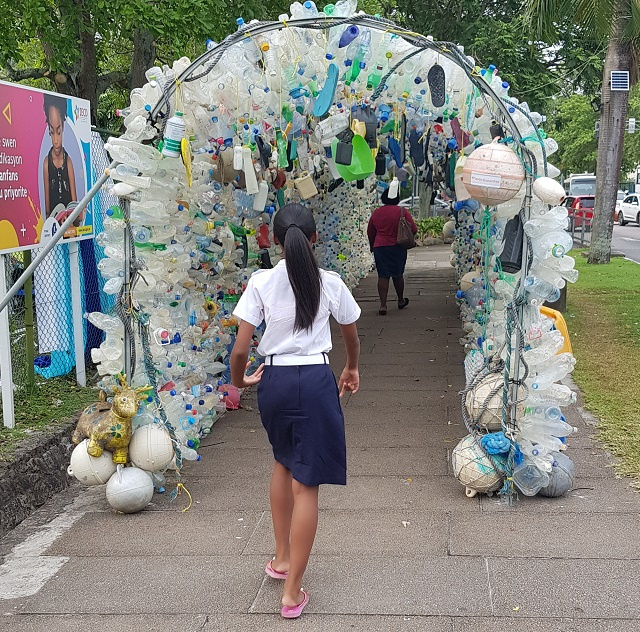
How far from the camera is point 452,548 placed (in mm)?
3807

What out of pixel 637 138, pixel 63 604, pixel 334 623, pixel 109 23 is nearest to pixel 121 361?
pixel 63 604

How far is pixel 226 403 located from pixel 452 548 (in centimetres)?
281

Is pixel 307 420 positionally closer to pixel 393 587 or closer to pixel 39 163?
pixel 393 587

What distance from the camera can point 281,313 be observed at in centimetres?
321

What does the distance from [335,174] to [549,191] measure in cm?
168

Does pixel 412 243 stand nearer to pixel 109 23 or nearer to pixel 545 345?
pixel 109 23

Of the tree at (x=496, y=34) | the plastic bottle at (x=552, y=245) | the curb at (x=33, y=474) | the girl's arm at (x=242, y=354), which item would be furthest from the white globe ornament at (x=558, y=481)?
the tree at (x=496, y=34)

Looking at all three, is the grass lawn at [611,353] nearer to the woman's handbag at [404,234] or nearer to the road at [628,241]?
the woman's handbag at [404,234]

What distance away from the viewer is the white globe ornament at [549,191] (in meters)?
4.09

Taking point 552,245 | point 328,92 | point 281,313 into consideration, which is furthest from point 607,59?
point 281,313

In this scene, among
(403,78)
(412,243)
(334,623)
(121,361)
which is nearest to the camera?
(334,623)

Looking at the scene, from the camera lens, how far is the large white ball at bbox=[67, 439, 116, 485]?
4.32 meters

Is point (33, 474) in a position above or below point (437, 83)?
below

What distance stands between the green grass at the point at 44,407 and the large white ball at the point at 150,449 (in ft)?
2.39
